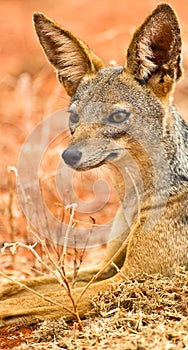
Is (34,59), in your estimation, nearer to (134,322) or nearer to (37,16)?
(37,16)

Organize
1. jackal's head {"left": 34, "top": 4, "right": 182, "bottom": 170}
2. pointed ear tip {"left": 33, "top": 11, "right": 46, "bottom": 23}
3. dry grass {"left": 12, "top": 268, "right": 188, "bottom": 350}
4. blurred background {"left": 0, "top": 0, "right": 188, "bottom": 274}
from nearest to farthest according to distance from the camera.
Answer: dry grass {"left": 12, "top": 268, "right": 188, "bottom": 350} → jackal's head {"left": 34, "top": 4, "right": 182, "bottom": 170} → pointed ear tip {"left": 33, "top": 11, "right": 46, "bottom": 23} → blurred background {"left": 0, "top": 0, "right": 188, "bottom": 274}

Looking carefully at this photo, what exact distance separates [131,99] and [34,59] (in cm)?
930

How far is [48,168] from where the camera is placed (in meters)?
10.4

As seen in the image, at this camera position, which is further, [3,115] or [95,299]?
[3,115]

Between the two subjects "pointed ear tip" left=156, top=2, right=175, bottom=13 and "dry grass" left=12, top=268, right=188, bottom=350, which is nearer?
"dry grass" left=12, top=268, right=188, bottom=350

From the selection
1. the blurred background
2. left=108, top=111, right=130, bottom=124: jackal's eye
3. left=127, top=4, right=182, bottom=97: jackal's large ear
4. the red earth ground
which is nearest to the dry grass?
the red earth ground

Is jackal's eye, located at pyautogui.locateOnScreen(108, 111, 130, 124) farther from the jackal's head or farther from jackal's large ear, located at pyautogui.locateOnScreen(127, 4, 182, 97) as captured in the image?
jackal's large ear, located at pyautogui.locateOnScreen(127, 4, 182, 97)

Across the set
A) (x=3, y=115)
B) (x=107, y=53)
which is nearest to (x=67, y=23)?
(x=107, y=53)

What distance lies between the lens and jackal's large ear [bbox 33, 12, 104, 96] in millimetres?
6555

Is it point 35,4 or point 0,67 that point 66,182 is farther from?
point 35,4

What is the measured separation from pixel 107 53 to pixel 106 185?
5914 millimetres

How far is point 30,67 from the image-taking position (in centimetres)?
1480

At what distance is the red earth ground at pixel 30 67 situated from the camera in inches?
349

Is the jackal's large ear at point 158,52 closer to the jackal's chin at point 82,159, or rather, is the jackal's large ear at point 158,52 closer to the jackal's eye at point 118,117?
the jackal's eye at point 118,117
